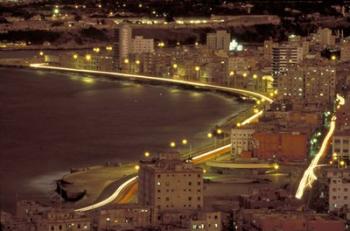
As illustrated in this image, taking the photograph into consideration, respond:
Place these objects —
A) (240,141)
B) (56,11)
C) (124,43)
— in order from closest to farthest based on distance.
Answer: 1. (240,141)
2. (124,43)
3. (56,11)

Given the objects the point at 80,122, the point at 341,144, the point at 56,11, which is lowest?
the point at 80,122

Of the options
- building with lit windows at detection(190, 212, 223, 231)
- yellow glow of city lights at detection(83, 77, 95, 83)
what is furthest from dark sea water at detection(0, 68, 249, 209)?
building with lit windows at detection(190, 212, 223, 231)

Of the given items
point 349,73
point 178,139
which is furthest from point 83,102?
point 178,139

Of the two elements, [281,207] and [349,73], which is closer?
[281,207]

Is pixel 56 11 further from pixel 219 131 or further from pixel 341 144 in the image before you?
pixel 341 144

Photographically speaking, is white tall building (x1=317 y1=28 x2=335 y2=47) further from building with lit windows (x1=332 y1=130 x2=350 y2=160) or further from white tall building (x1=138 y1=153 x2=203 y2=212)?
white tall building (x1=138 y1=153 x2=203 y2=212)

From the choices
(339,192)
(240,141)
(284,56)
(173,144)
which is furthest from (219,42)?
(339,192)

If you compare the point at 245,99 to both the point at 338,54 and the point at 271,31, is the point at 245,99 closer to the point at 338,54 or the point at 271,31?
the point at 338,54
